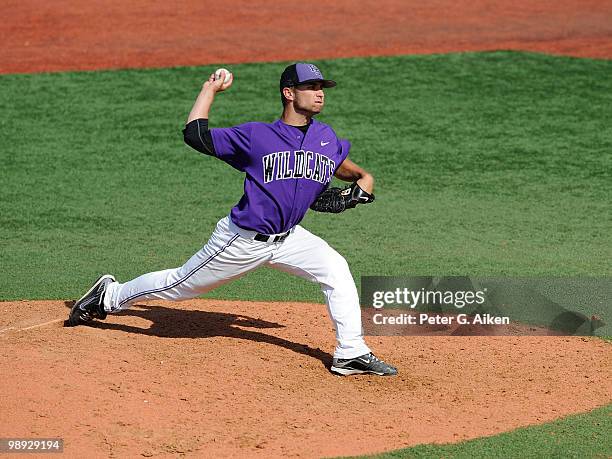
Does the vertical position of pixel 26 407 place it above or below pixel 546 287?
below

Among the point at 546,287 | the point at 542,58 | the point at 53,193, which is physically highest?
the point at 542,58

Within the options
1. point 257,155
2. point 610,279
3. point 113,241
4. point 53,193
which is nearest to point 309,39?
point 53,193

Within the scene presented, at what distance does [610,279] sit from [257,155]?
10.7 ft

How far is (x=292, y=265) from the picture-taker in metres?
5.82

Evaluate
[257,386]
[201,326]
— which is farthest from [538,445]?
[201,326]

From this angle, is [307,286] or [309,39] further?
[309,39]

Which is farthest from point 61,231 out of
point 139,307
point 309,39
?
point 309,39

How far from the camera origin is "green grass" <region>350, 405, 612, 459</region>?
4809 mm

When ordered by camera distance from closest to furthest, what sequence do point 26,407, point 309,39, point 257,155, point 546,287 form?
1. point 26,407
2. point 257,155
3. point 546,287
4. point 309,39

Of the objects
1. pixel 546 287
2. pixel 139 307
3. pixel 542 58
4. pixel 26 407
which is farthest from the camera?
pixel 542 58

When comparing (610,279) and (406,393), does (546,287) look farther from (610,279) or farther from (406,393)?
(406,393)

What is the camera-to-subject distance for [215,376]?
18.6ft

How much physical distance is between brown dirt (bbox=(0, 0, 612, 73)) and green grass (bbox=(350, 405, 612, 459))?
9.57 m

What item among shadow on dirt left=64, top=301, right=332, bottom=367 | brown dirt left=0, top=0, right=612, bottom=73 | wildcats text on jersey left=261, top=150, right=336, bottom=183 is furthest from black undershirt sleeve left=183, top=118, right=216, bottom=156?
brown dirt left=0, top=0, right=612, bottom=73
